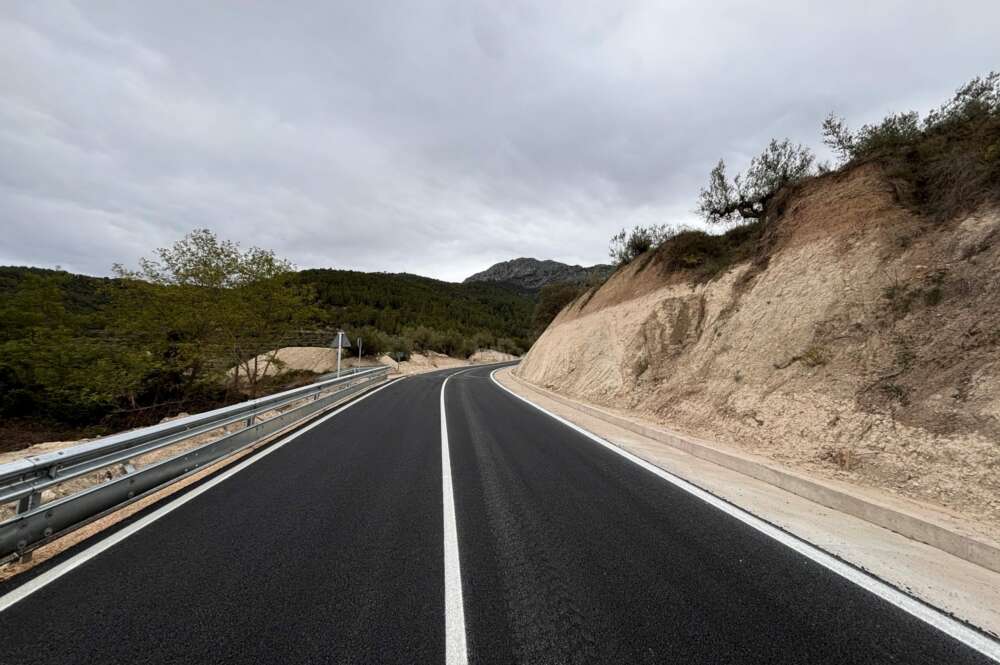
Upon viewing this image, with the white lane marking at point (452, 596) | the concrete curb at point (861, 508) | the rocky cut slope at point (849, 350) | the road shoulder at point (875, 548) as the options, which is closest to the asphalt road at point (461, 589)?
the white lane marking at point (452, 596)

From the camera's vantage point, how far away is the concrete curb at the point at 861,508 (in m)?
3.44

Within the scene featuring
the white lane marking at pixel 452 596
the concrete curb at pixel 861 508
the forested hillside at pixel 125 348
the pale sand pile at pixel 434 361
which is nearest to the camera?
the white lane marking at pixel 452 596

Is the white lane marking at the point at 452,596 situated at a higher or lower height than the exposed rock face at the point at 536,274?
lower

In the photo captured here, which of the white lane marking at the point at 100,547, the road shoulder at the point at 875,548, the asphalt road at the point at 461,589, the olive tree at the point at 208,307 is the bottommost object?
the road shoulder at the point at 875,548

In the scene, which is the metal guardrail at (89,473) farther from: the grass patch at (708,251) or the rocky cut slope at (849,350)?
the grass patch at (708,251)

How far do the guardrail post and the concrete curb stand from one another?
26.6ft

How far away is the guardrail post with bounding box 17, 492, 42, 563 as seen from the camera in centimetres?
319

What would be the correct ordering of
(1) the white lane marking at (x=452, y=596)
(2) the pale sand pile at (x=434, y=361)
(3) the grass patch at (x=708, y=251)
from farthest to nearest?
1. (2) the pale sand pile at (x=434, y=361)
2. (3) the grass patch at (x=708, y=251)
3. (1) the white lane marking at (x=452, y=596)

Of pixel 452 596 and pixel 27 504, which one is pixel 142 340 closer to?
pixel 27 504

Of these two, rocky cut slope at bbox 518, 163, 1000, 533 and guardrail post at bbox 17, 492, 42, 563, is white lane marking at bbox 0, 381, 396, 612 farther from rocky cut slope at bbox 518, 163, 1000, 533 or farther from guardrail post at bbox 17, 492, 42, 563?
rocky cut slope at bbox 518, 163, 1000, 533

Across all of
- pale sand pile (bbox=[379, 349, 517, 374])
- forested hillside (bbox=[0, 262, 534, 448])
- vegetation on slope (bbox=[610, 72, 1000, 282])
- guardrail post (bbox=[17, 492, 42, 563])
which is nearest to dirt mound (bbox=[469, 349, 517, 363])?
pale sand pile (bbox=[379, 349, 517, 374])

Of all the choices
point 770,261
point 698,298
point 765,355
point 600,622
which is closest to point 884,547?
point 600,622

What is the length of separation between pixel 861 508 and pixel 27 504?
8256 millimetres

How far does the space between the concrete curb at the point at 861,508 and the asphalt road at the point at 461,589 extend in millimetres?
1587
